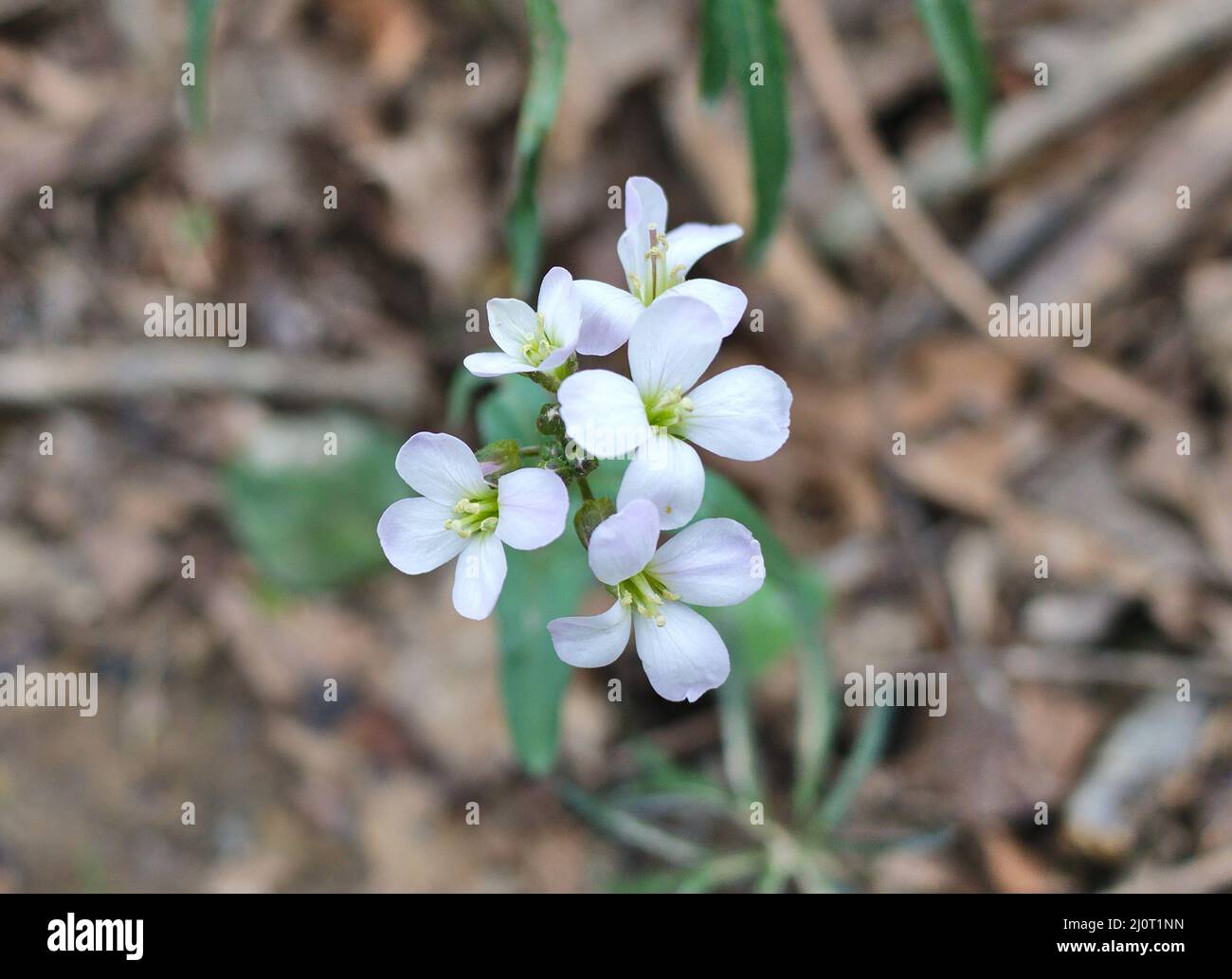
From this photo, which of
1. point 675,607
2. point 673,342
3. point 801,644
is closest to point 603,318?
point 673,342

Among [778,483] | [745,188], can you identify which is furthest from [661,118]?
[778,483]

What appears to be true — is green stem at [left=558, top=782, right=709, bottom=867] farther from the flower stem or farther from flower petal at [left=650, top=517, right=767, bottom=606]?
the flower stem

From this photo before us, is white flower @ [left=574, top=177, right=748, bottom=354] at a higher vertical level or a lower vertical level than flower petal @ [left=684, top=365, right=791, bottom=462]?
higher

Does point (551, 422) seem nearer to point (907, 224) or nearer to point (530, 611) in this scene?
point (530, 611)

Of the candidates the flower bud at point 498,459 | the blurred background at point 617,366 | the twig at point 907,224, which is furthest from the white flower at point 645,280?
the twig at point 907,224

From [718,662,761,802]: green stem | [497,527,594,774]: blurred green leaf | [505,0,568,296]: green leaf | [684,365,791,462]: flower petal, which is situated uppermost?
[505,0,568,296]: green leaf

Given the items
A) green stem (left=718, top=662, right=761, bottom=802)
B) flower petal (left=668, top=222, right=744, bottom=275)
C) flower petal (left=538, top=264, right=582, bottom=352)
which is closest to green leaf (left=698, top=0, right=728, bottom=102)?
flower petal (left=668, top=222, right=744, bottom=275)

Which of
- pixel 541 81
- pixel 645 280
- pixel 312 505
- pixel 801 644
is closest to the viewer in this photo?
pixel 645 280
